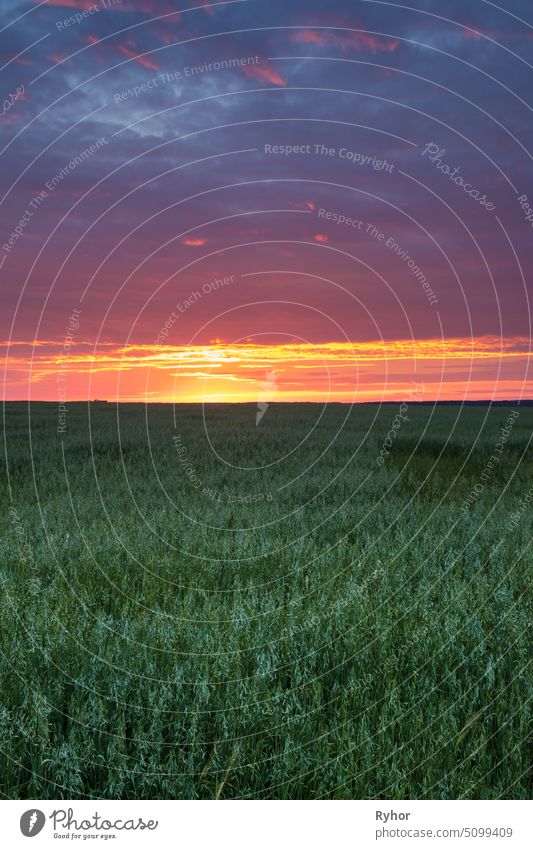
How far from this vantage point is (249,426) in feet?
83.9

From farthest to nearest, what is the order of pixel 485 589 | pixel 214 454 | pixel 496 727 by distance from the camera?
pixel 214 454, pixel 485 589, pixel 496 727

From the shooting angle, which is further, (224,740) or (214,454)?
(214,454)

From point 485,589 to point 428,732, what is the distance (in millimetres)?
2863

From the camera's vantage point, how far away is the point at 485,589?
673 centimetres

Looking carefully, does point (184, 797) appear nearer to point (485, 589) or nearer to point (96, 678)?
point (96, 678)

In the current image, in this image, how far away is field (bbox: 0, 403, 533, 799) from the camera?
3.89m

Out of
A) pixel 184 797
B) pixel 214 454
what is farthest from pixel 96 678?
pixel 214 454

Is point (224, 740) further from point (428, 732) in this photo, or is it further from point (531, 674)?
point (531, 674)

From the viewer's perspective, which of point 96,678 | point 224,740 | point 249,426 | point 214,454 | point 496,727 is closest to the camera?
point 224,740

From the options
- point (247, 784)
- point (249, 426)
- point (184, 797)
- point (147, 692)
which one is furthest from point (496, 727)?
point (249, 426)

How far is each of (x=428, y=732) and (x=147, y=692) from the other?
1.92 meters

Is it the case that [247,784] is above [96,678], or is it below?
below

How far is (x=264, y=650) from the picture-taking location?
204 inches

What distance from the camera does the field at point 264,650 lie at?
389 centimetres
